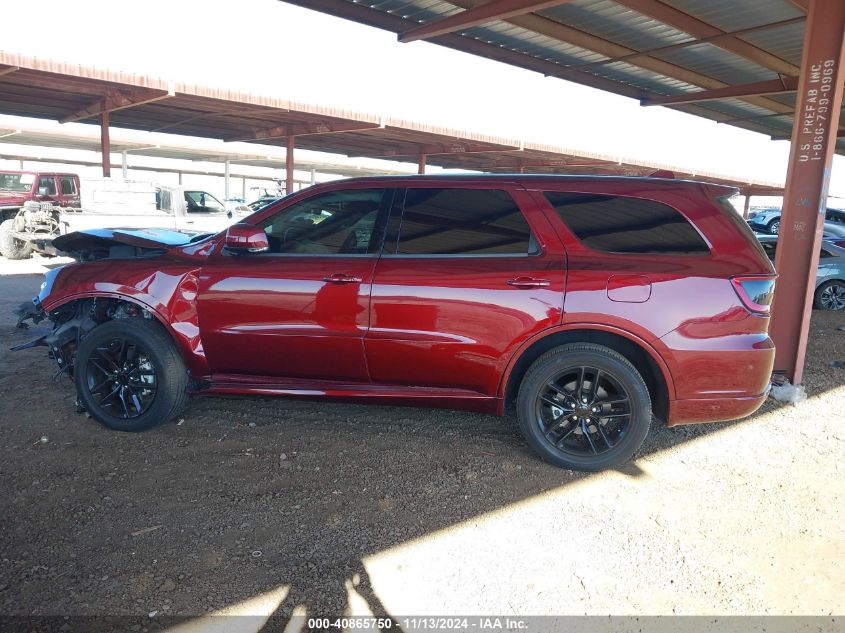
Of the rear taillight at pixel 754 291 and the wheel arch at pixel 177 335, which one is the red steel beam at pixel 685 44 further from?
the wheel arch at pixel 177 335

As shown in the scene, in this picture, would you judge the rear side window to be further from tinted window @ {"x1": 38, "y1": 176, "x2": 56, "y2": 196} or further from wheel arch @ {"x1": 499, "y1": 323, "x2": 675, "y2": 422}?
tinted window @ {"x1": 38, "y1": 176, "x2": 56, "y2": 196}

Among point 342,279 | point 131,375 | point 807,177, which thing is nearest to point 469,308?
point 342,279

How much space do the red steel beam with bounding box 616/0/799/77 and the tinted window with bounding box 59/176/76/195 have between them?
14.0 meters

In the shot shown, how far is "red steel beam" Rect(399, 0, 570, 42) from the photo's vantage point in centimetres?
652

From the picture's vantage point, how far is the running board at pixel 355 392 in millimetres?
3641

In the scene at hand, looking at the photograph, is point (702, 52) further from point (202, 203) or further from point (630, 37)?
point (202, 203)

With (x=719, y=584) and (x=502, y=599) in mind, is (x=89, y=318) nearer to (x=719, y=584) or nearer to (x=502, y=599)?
(x=502, y=599)

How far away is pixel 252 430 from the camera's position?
4.12 metres

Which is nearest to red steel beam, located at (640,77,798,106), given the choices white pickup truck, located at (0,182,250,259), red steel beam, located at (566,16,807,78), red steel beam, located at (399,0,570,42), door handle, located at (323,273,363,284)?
red steel beam, located at (566,16,807,78)

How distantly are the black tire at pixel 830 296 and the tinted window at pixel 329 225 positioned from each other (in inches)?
371

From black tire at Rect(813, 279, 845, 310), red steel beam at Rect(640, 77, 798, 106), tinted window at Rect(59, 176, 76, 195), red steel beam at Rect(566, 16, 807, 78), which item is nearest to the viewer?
red steel beam at Rect(566, 16, 807, 78)

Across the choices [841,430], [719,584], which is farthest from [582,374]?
[841,430]

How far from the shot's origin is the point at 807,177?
17.0ft

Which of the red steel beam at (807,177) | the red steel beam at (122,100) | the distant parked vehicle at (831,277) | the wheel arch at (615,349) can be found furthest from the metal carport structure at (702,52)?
the red steel beam at (122,100)
